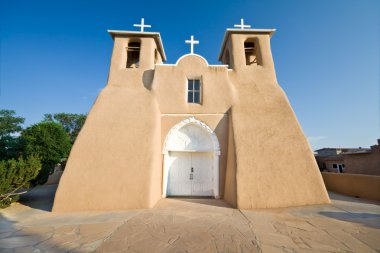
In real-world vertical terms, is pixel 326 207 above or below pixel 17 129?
below

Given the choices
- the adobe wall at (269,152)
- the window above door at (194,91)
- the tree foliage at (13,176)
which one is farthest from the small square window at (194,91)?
the tree foliage at (13,176)

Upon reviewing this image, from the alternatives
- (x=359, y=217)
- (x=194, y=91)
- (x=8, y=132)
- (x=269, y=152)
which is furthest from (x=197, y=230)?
(x=8, y=132)

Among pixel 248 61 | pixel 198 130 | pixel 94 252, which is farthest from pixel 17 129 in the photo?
pixel 248 61

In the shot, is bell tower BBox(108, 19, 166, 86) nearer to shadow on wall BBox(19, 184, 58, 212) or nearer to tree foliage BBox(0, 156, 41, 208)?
tree foliage BBox(0, 156, 41, 208)

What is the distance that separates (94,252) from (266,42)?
13089mm

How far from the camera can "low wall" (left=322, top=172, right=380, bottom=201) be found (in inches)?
324

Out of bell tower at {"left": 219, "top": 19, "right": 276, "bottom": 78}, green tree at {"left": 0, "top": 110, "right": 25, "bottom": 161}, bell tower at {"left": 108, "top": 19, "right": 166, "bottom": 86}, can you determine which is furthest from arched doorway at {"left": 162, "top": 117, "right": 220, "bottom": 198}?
green tree at {"left": 0, "top": 110, "right": 25, "bottom": 161}

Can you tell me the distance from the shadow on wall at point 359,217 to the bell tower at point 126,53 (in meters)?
11.0

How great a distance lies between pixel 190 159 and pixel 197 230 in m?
5.13

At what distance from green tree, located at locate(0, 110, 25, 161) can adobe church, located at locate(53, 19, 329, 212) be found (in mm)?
13725

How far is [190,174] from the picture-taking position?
31.3ft

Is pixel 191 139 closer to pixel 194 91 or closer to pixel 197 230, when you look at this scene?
pixel 194 91

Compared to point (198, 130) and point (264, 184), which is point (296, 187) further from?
point (198, 130)

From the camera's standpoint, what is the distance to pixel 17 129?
2161 cm
